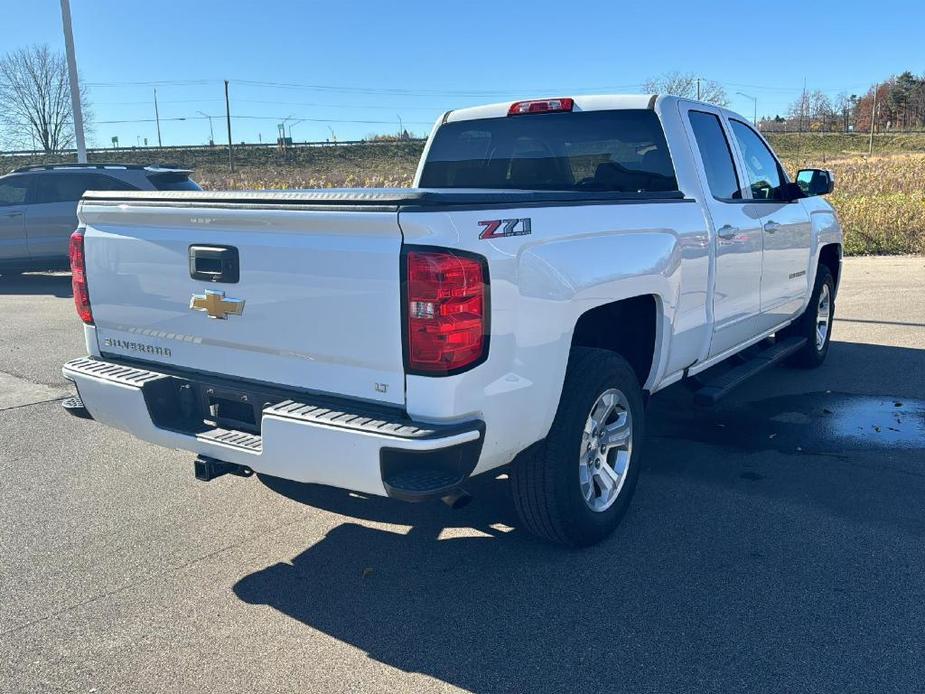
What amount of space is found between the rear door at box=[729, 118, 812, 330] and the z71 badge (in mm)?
2864

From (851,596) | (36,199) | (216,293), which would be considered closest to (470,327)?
(216,293)

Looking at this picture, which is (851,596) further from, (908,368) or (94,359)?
(908,368)

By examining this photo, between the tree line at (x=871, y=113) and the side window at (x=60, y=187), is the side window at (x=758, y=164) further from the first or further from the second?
the tree line at (x=871, y=113)

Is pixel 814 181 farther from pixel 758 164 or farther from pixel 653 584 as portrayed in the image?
pixel 653 584

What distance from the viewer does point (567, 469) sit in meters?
3.55

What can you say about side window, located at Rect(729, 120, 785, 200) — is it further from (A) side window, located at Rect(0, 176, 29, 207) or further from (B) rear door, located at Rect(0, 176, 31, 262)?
(A) side window, located at Rect(0, 176, 29, 207)

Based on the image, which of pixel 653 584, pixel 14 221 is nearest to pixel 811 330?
pixel 653 584

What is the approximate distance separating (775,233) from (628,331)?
198 centimetres

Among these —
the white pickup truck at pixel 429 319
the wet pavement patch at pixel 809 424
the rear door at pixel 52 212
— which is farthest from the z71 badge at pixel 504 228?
the rear door at pixel 52 212

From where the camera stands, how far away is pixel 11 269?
13164mm

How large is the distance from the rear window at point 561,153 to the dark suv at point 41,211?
849 centimetres

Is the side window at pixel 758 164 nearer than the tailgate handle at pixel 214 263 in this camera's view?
No

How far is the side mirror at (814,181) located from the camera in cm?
618

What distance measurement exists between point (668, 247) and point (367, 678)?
251cm
